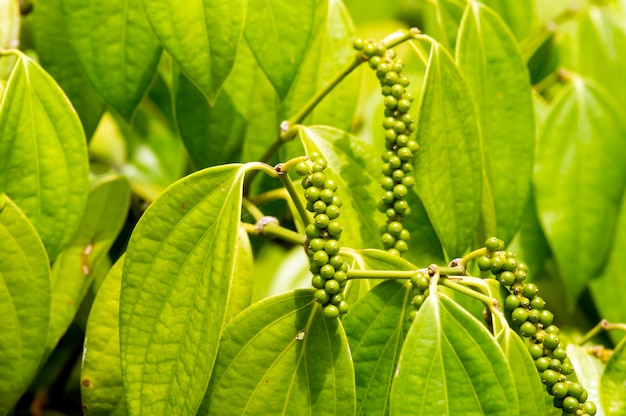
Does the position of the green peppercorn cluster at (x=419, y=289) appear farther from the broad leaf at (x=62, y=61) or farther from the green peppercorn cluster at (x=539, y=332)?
the broad leaf at (x=62, y=61)

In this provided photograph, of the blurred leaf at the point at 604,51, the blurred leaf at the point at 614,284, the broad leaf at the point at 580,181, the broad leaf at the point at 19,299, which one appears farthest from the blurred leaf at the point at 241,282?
the blurred leaf at the point at 604,51

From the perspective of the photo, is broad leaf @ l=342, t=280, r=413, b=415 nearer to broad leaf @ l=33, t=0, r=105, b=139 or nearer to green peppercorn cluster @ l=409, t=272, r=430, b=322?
green peppercorn cluster @ l=409, t=272, r=430, b=322

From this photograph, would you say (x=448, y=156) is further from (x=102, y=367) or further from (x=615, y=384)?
(x=102, y=367)

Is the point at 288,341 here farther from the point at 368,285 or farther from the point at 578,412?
the point at 578,412

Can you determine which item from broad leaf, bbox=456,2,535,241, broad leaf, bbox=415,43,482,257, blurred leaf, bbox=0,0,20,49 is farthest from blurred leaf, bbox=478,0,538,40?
blurred leaf, bbox=0,0,20,49

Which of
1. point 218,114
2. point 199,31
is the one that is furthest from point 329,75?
point 199,31

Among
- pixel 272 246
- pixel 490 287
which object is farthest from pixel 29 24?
pixel 490 287
